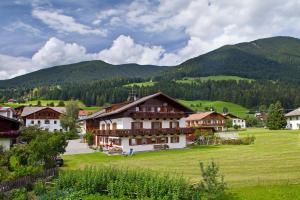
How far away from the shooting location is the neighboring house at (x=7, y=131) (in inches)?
1444

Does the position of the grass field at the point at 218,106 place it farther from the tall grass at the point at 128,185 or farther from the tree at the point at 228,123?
the tall grass at the point at 128,185

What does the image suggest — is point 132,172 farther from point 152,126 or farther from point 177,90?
point 177,90

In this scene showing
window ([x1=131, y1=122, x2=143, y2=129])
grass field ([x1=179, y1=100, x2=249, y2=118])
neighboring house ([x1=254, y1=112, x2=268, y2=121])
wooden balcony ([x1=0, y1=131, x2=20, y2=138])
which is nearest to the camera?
wooden balcony ([x1=0, y1=131, x2=20, y2=138])

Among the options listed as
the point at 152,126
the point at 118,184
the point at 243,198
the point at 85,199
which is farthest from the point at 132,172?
the point at 152,126

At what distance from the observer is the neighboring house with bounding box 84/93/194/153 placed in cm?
4909

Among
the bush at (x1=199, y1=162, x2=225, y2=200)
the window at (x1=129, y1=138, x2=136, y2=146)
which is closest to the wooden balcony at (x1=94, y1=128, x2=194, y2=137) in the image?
the window at (x1=129, y1=138, x2=136, y2=146)

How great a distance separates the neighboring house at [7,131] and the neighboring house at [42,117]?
65.6 m

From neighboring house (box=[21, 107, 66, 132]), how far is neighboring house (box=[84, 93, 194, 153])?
54.5m

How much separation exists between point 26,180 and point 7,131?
60.9 feet

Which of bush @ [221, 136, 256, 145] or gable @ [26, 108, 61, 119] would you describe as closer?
bush @ [221, 136, 256, 145]

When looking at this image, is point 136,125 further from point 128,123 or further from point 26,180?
point 26,180

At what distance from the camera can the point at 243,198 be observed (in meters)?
18.8

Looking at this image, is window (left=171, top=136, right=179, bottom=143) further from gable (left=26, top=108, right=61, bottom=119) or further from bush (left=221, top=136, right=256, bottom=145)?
gable (left=26, top=108, right=61, bottom=119)

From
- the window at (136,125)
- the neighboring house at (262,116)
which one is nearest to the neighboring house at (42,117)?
the window at (136,125)
